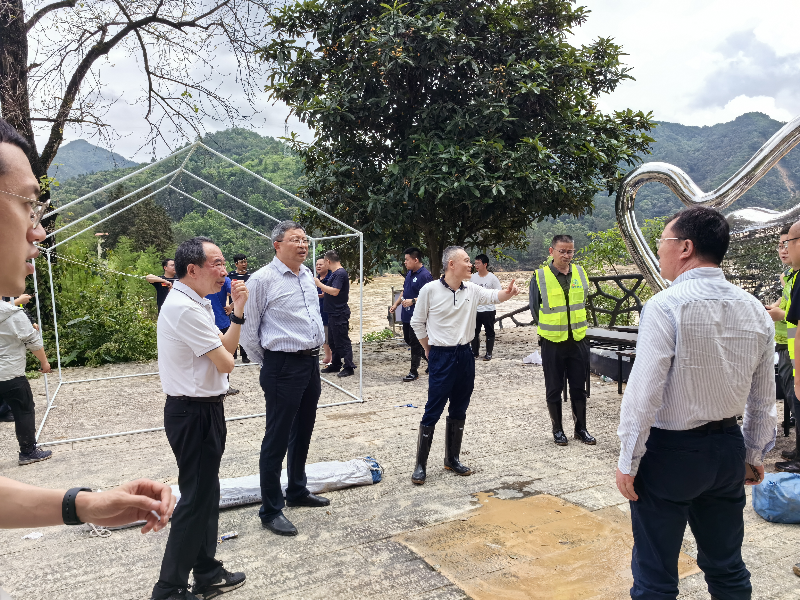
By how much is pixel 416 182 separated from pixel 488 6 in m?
3.36

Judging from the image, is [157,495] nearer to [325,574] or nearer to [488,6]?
[325,574]

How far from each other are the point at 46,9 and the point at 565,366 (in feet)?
37.3

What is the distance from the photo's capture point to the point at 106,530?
3.85 meters

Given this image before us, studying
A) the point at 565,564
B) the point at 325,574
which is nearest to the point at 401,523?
the point at 325,574

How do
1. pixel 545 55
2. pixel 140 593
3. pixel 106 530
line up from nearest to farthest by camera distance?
pixel 140 593 → pixel 106 530 → pixel 545 55

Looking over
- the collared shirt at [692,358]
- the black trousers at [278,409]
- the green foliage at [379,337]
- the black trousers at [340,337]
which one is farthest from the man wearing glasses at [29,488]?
the green foliage at [379,337]

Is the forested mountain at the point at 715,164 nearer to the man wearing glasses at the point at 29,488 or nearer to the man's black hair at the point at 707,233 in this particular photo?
the man's black hair at the point at 707,233

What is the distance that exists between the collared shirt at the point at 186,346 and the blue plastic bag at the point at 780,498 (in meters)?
3.49

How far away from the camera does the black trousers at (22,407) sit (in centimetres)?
521

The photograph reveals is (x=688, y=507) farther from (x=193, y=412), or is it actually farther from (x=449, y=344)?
(x=449, y=344)

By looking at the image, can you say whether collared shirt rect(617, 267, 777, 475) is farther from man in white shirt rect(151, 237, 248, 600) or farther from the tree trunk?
the tree trunk

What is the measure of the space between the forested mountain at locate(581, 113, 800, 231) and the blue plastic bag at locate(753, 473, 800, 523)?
178 centimetres

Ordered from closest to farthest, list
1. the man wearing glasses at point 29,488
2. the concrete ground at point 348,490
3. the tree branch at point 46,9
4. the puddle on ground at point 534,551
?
the man wearing glasses at point 29,488, the puddle on ground at point 534,551, the concrete ground at point 348,490, the tree branch at point 46,9

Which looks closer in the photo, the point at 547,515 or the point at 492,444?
the point at 547,515
